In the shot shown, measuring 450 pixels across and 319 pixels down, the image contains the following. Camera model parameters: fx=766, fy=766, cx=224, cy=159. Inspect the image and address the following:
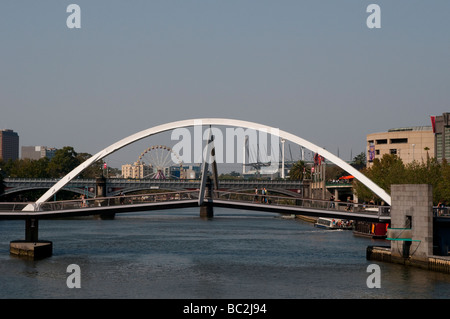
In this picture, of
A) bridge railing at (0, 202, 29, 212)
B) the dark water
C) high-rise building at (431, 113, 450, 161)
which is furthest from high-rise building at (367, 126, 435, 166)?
bridge railing at (0, 202, 29, 212)

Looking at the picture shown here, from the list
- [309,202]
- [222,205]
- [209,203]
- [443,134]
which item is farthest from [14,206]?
[443,134]

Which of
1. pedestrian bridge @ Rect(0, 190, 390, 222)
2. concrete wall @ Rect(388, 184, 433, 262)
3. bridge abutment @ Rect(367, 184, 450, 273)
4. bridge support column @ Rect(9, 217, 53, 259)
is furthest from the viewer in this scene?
bridge support column @ Rect(9, 217, 53, 259)

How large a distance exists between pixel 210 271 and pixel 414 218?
14.5 meters

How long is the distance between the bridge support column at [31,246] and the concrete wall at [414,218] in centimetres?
2675

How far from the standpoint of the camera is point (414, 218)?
52344 mm

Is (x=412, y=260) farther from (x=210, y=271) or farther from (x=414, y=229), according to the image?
(x=210, y=271)

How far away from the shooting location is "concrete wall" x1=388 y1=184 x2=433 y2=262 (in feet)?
168

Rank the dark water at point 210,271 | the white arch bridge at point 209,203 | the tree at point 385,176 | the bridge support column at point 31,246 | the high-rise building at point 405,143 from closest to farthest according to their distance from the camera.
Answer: the dark water at point 210,271
the white arch bridge at point 209,203
the bridge support column at point 31,246
the tree at point 385,176
the high-rise building at point 405,143

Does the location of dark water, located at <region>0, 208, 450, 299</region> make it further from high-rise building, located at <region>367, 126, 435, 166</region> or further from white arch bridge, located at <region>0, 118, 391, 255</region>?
high-rise building, located at <region>367, 126, 435, 166</region>

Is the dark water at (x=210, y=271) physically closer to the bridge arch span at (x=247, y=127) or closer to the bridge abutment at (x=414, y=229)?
the bridge abutment at (x=414, y=229)

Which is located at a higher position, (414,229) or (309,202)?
(309,202)

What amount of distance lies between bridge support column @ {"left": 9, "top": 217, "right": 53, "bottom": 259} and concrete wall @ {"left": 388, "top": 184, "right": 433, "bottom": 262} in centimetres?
2675

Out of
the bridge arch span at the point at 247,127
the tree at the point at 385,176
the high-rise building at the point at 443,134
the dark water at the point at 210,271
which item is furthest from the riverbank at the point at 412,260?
the high-rise building at the point at 443,134

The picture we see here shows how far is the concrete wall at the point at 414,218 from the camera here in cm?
5131
